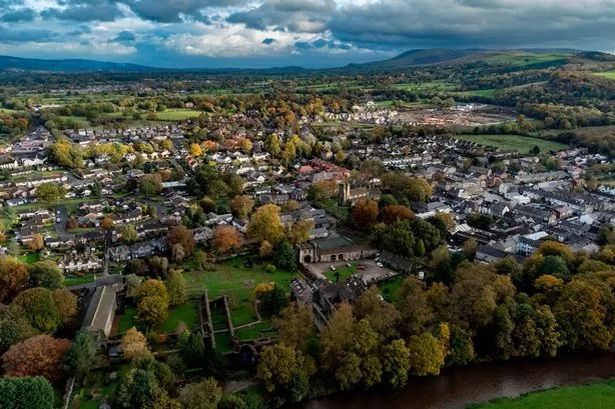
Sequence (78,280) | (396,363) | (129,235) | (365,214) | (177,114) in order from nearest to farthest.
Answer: (396,363) < (78,280) < (129,235) < (365,214) < (177,114)

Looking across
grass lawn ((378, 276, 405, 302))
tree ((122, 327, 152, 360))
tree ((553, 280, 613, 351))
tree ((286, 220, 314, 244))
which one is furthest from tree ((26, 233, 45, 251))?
tree ((553, 280, 613, 351))

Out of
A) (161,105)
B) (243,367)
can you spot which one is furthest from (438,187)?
(161,105)

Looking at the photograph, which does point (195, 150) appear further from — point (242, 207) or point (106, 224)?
point (106, 224)

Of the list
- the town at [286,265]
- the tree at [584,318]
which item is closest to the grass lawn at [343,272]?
the town at [286,265]

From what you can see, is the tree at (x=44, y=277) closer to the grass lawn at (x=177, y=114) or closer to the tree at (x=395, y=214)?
the tree at (x=395, y=214)

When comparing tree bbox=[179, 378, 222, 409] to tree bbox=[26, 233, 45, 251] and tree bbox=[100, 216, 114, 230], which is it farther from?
tree bbox=[100, 216, 114, 230]

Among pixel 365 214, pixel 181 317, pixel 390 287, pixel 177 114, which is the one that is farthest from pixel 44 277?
pixel 177 114

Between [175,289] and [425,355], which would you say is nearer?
[425,355]
